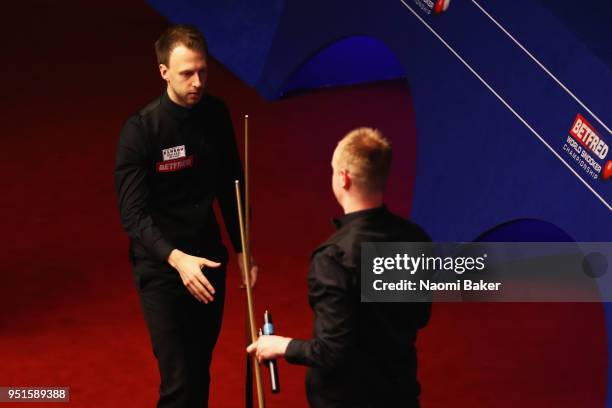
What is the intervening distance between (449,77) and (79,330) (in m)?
2.51

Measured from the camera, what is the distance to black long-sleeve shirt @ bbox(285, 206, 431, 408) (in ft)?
8.36

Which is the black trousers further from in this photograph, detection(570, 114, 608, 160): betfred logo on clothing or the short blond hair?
detection(570, 114, 608, 160): betfred logo on clothing

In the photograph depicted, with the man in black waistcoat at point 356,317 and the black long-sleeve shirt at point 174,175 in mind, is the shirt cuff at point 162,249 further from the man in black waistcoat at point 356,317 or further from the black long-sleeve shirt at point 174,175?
the man in black waistcoat at point 356,317

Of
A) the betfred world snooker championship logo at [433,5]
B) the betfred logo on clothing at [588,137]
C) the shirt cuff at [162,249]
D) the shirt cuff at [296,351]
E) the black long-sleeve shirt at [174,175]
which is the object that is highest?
the betfred world snooker championship logo at [433,5]

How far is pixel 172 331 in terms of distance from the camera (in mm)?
3428

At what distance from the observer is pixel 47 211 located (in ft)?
21.4

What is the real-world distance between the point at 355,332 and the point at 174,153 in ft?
3.90

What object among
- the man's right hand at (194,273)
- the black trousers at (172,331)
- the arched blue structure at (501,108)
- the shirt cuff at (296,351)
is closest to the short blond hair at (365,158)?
the shirt cuff at (296,351)

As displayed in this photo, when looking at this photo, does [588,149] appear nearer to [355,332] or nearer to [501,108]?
[501,108]

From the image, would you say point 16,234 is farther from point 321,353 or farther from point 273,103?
point 321,353

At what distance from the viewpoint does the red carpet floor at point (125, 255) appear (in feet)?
15.4

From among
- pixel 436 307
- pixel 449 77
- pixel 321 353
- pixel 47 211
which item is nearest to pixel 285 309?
pixel 436 307

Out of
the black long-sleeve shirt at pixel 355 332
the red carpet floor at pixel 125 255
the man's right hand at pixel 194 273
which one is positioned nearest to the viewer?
the black long-sleeve shirt at pixel 355 332

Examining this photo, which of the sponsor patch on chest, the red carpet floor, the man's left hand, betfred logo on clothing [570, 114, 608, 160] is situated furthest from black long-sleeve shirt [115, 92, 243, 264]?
betfred logo on clothing [570, 114, 608, 160]
